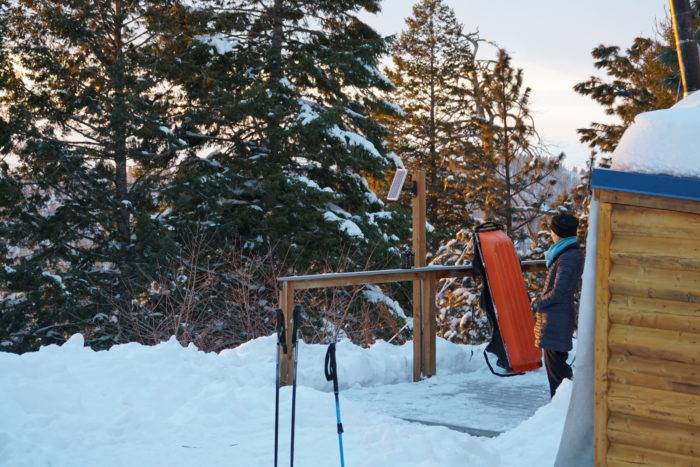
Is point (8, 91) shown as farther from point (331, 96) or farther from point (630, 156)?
point (630, 156)

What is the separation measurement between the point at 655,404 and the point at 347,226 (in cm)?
1609

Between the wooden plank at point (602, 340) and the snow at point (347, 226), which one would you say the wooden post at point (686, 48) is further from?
the snow at point (347, 226)

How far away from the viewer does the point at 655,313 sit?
12.9ft

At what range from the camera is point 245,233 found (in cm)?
2042

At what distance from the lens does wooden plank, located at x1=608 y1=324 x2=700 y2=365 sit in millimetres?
3854

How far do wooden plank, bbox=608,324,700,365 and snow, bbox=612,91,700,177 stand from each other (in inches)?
30.1

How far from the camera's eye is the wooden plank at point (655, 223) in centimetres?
384

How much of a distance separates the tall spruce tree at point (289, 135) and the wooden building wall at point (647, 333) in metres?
15.3

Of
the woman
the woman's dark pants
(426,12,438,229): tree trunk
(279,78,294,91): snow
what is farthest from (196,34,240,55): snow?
the woman's dark pants

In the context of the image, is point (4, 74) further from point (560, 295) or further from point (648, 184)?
point (648, 184)

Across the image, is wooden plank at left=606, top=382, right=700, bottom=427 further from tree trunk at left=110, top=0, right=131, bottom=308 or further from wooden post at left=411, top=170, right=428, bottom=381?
tree trunk at left=110, top=0, right=131, bottom=308

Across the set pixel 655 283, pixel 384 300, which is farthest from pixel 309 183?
pixel 655 283

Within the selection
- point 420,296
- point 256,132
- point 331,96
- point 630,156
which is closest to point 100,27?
point 256,132

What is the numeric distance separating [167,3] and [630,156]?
19253 mm
